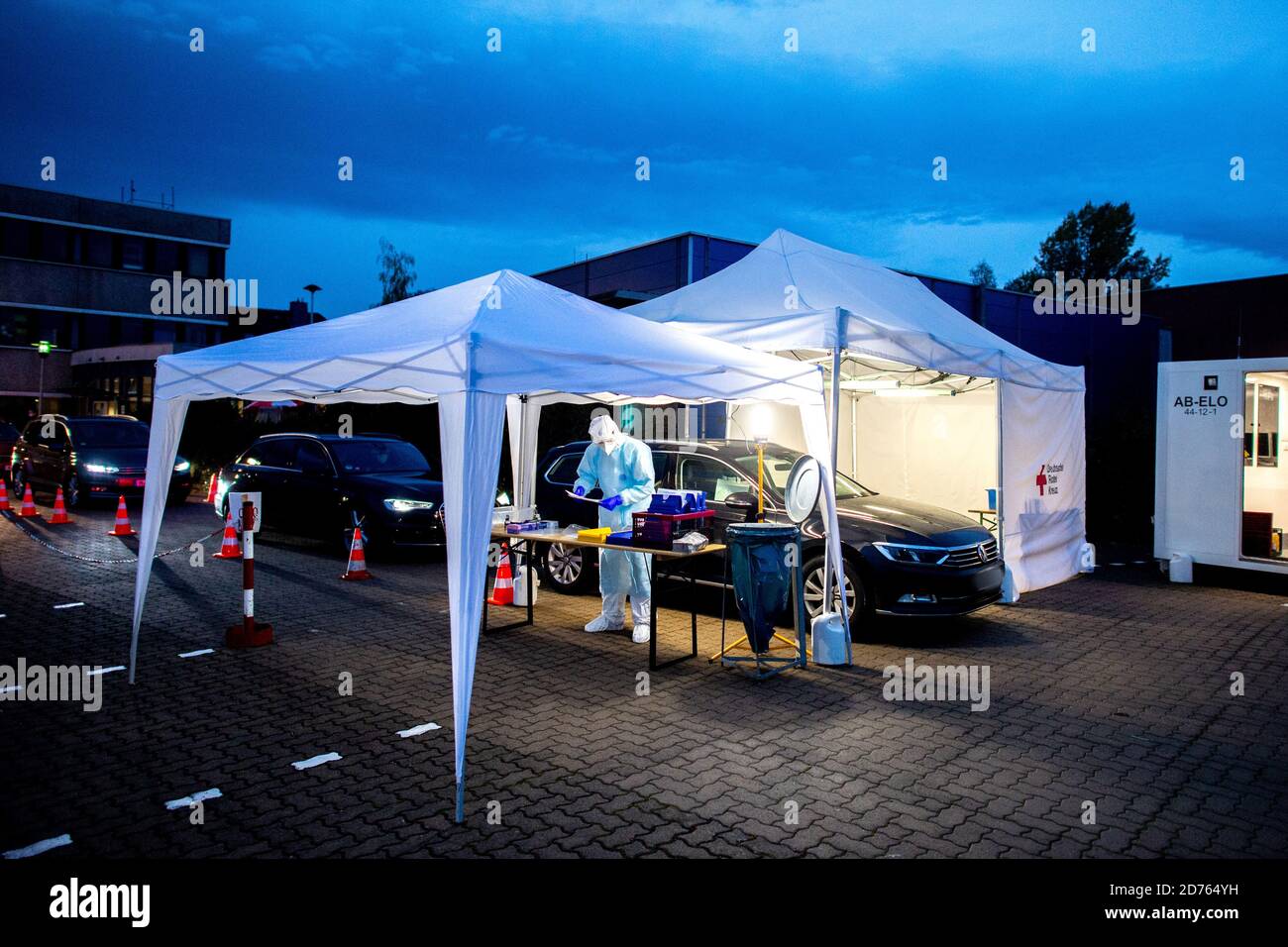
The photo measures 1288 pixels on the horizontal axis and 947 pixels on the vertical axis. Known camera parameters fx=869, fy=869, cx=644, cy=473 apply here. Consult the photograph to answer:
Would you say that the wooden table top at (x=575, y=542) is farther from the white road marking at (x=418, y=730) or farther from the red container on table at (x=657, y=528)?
the white road marking at (x=418, y=730)

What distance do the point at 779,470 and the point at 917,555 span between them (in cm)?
175

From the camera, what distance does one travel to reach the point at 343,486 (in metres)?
12.0

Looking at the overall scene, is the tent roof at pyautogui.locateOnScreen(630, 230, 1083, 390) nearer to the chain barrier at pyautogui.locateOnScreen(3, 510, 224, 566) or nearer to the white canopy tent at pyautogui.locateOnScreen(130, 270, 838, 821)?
the white canopy tent at pyautogui.locateOnScreen(130, 270, 838, 821)

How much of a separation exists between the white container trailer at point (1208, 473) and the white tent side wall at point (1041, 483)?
1.01 m

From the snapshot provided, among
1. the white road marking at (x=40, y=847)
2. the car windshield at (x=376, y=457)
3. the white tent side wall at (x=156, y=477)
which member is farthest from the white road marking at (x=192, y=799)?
the car windshield at (x=376, y=457)

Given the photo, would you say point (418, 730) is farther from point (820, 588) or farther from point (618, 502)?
point (820, 588)

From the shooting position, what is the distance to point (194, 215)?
48.9m

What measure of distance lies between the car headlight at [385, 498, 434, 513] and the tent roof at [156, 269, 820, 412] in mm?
4552

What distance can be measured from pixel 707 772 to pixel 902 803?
40.9 inches

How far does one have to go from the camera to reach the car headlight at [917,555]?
7715 millimetres

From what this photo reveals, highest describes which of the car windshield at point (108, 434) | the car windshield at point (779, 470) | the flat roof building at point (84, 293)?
the flat roof building at point (84, 293)

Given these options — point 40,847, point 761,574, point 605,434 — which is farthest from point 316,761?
point 605,434
